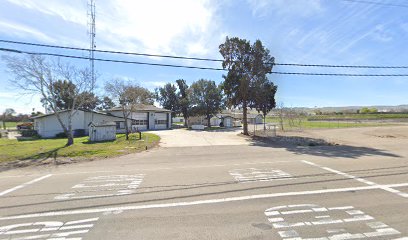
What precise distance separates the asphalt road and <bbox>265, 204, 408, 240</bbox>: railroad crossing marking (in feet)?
0.06

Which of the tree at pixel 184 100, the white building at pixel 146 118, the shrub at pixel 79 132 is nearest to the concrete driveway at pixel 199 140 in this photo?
the shrub at pixel 79 132

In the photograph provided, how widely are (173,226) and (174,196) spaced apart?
2.11 meters

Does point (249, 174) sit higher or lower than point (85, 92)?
lower

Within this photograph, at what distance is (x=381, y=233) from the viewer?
4.95 m

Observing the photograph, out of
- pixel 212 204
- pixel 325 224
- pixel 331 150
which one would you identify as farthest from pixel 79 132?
pixel 325 224

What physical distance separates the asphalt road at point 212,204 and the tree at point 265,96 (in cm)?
2018

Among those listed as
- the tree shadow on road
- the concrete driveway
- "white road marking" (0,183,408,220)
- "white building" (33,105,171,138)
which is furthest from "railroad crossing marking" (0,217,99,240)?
"white building" (33,105,171,138)

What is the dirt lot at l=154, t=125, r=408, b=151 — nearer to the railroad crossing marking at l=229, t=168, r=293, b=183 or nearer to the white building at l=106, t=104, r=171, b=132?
the railroad crossing marking at l=229, t=168, r=293, b=183

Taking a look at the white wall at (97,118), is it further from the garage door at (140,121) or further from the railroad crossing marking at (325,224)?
the railroad crossing marking at (325,224)

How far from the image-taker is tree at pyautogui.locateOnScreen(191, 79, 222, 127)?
5644cm

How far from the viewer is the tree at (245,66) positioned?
30828mm

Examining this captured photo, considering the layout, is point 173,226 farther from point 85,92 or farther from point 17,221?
point 85,92

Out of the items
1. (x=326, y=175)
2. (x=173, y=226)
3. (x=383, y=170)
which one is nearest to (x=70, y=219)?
(x=173, y=226)

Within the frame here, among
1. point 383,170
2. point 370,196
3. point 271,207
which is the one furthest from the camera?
point 383,170
